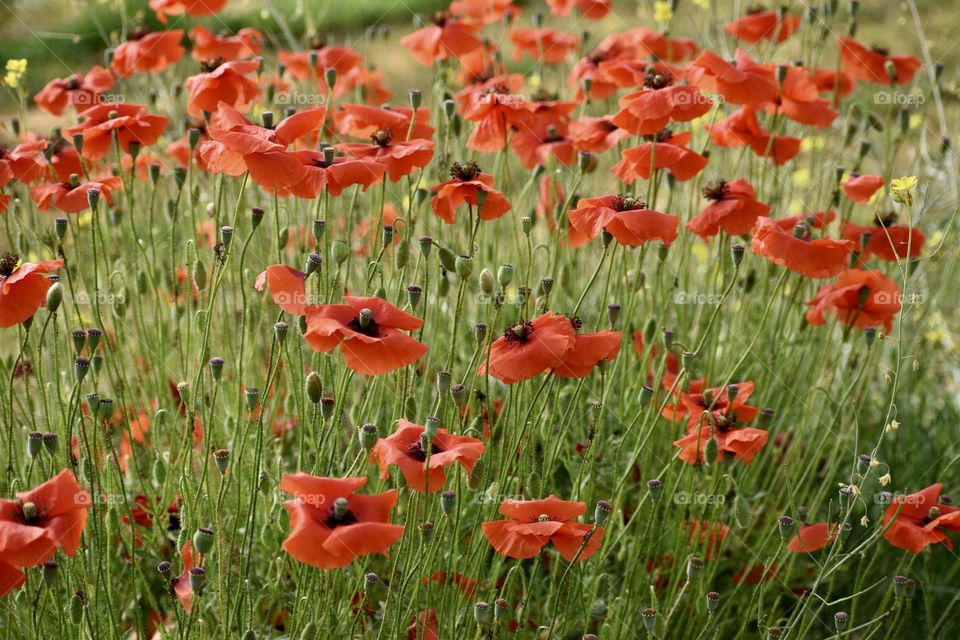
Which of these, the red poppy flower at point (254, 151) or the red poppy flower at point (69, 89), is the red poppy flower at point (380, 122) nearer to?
the red poppy flower at point (254, 151)

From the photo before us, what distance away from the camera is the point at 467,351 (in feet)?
9.02

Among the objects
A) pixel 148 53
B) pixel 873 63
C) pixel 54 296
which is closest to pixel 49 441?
pixel 54 296

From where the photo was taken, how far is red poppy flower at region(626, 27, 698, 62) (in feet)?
A: 9.43

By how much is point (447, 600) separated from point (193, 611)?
1.58 ft

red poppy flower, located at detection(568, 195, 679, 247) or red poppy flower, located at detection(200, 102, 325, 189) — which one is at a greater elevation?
red poppy flower, located at detection(200, 102, 325, 189)

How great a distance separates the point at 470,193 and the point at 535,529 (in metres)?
0.68

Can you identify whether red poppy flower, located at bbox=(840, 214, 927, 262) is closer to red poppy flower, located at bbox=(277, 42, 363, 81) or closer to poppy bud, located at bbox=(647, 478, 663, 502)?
poppy bud, located at bbox=(647, 478, 663, 502)

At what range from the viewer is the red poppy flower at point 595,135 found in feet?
8.04

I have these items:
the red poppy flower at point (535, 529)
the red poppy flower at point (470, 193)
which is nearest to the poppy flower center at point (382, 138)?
the red poppy flower at point (470, 193)

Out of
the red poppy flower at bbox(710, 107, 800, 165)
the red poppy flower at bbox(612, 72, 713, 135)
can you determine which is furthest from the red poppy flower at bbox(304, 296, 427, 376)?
the red poppy flower at bbox(710, 107, 800, 165)

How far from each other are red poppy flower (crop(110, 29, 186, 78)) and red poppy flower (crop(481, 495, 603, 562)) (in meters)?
1.72

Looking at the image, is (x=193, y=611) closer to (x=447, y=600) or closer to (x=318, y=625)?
(x=318, y=625)

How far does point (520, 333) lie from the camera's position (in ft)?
5.49

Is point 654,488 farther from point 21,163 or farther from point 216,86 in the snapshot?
point 21,163
